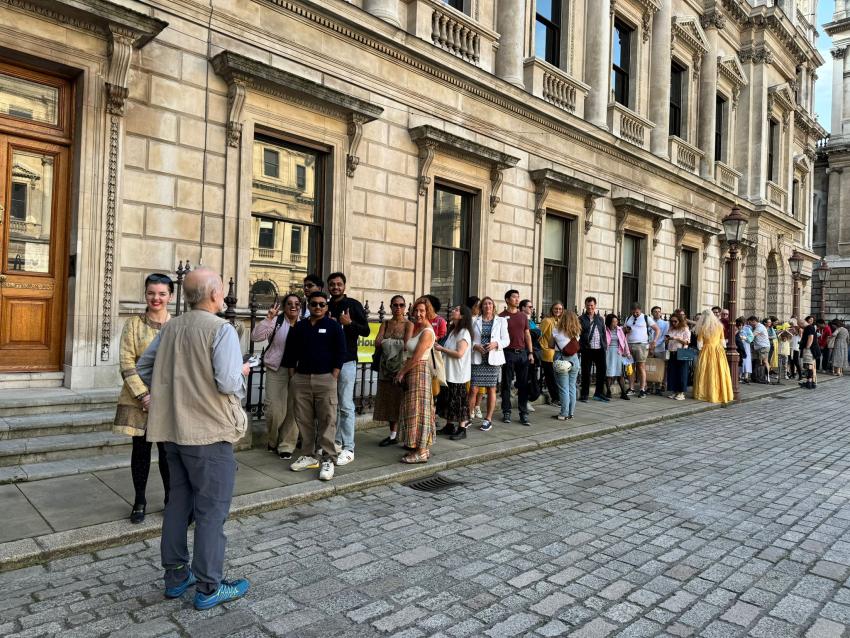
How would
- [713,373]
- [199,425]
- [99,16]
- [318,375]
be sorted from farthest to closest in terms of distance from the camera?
[713,373], [99,16], [318,375], [199,425]

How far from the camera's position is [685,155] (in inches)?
803

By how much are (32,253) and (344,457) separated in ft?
14.8

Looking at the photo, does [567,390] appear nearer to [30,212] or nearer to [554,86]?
[554,86]

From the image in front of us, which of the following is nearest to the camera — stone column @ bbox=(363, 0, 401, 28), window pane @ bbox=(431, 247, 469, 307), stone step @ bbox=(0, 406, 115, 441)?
stone step @ bbox=(0, 406, 115, 441)

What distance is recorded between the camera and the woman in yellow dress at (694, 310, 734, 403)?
45.0ft

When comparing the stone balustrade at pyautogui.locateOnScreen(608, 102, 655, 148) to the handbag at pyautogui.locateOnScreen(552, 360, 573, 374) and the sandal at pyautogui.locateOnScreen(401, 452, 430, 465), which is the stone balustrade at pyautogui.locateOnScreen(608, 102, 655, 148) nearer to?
the handbag at pyautogui.locateOnScreen(552, 360, 573, 374)

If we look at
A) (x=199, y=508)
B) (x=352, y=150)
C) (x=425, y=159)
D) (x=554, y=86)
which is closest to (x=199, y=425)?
(x=199, y=508)

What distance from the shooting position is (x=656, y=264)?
61.4ft

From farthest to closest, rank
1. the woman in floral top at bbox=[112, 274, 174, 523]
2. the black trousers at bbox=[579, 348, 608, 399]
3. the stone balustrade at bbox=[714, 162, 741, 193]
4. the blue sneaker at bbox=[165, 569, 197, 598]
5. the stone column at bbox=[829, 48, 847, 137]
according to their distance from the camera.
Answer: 1. the stone column at bbox=[829, 48, 847, 137]
2. the stone balustrade at bbox=[714, 162, 741, 193]
3. the black trousers at bbox=[579, 348, 608, 399]
4. the woman in floral top at bbox=[112, 274, 174, 523]
5. the blue sneaker at bbox=[165, 569, 197, 598]

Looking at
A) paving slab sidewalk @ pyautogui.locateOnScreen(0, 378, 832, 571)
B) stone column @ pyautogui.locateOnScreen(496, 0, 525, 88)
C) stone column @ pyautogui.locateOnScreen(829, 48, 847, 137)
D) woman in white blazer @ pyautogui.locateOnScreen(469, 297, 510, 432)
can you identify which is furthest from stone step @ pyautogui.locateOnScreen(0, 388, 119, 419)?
stone column @ pyautogui.locateOnScreen(829, 48, 847, 137)

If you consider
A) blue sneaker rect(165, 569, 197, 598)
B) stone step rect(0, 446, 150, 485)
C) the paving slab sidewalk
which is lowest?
blue sneaker rect(165, 569, 197, 598)

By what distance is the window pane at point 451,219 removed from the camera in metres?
12.3

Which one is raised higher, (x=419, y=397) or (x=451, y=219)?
(x=451, y=219)

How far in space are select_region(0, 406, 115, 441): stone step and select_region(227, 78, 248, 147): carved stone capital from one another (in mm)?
4182
